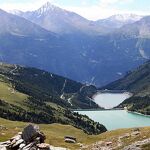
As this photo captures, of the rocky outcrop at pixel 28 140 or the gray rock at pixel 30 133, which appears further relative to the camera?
the gray rock at pixel 30 133

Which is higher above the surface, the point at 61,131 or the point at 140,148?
the point at 61,131

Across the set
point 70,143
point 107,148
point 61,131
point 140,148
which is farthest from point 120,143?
point 61,131

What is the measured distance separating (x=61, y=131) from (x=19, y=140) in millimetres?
115924

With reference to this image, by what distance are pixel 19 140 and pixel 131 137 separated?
2601cm

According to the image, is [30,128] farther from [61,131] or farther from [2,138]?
[61,131]

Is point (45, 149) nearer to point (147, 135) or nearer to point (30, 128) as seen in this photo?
point (30, 128)

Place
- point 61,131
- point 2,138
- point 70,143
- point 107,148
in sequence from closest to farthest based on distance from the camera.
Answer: point 107,148
point 2,138
point 70,143
point 61,131

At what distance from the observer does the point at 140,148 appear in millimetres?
75875

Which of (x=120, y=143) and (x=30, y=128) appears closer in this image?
(x=30, y=128)

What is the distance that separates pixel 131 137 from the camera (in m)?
97.2

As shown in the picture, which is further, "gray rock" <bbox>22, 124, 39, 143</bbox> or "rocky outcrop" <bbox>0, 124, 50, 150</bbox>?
"gray rock" <bbox>22, 124, 39, 143</bbox>

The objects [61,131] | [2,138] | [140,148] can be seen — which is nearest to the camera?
[140,148]

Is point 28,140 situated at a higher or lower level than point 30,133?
lower

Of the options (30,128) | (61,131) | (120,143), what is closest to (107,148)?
(120,143)
